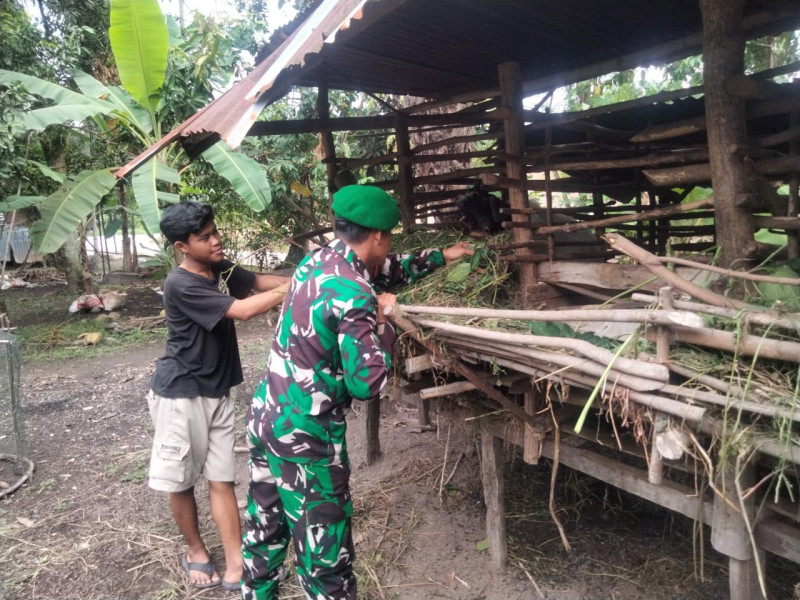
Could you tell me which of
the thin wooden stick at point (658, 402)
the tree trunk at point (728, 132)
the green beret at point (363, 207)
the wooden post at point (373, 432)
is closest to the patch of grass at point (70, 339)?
the wooden post at point (373, 432)

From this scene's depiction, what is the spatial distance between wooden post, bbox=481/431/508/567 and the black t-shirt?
58.1 inches

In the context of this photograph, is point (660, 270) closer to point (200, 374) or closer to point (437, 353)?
point (437, 353)

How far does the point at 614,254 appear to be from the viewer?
3.71 m

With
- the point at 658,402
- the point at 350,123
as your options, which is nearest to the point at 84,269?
the point at 350,123

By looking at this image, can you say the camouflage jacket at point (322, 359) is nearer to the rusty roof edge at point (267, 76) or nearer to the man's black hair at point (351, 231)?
the man's black hair at point (351, 231)

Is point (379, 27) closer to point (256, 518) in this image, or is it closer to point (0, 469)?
point (256, 518)

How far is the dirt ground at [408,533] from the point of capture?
3.12m

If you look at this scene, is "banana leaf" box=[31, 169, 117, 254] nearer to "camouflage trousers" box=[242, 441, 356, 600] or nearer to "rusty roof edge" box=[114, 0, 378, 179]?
"rusty roof edge" box=[114, 0, 378, 179]

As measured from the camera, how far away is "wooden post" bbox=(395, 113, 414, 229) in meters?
4.06

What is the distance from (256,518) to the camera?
7.99 ft

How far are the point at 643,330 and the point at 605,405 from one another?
13.5 inches

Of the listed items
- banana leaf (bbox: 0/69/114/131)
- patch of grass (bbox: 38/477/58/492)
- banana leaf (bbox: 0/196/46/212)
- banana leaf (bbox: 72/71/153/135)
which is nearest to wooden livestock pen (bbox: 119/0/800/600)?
patch of grass (bbox: 38/477/58/492)

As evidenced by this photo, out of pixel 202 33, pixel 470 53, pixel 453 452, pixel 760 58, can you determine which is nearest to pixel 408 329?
pixel 470 53

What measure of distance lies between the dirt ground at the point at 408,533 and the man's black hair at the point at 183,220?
1.71 meters
